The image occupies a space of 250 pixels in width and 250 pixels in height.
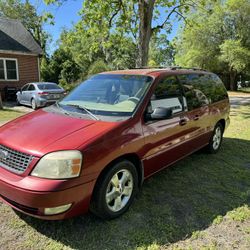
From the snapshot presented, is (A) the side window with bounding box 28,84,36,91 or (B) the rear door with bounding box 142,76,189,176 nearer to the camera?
(B) the rear door with bounding box 142,76,189,176

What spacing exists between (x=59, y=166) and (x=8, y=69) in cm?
1783

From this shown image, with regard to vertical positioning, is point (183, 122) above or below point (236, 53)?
below

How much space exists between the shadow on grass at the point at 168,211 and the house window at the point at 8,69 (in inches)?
645

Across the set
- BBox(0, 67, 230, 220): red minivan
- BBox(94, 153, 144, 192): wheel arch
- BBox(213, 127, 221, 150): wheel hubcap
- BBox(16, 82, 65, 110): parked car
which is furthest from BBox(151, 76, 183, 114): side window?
BBox(16, 82, 65, 110): parked car

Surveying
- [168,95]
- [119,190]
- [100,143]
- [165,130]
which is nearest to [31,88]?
[168,95]

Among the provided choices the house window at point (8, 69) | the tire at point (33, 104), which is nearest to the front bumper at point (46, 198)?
the tire at point (33, 104)

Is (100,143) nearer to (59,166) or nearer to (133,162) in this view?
(59,166)

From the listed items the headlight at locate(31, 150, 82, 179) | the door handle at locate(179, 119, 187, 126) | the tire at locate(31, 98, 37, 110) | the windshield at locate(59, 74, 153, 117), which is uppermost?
the windshield at locate(59, 74, 153, 117)

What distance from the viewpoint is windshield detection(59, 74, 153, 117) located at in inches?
148

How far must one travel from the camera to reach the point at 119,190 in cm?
342

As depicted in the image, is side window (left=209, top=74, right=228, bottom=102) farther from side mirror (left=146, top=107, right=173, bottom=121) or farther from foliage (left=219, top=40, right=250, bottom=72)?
foliage (left=219, top=40, right=250, bottom=72)

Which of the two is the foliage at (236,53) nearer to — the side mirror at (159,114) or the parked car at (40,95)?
the parked car at (40,95)

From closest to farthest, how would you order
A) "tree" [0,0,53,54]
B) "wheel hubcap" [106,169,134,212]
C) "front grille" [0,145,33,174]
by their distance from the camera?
"front grille" [0,145,33,174] → "wheel hubcap" [106,169,134,212] → "tree" [0,0,53,54]

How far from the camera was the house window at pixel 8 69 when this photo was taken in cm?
1831
